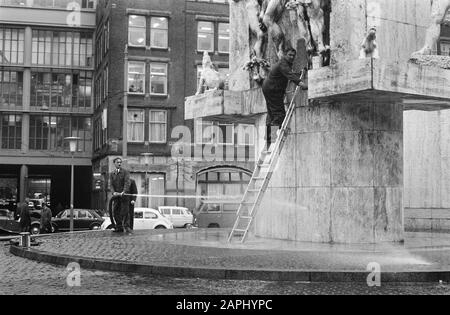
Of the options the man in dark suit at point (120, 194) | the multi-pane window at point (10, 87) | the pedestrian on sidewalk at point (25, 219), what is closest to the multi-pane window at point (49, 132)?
the multi-pane window at point (10, 87)

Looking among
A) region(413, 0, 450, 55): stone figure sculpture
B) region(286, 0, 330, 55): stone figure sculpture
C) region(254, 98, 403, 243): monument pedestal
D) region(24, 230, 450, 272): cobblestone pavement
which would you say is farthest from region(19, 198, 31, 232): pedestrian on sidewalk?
region(413, 0, 450, 55): stone figure sculpture

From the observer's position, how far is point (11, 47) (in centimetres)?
5697

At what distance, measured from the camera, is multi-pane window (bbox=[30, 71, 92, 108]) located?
5712 centimetres

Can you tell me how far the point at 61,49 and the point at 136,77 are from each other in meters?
12.0

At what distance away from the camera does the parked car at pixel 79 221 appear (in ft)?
119

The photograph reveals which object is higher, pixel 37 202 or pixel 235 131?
pixel 235 131

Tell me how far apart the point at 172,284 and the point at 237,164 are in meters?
40.1

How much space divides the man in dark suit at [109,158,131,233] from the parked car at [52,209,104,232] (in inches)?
752

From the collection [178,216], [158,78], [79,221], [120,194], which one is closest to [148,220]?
[178,216]

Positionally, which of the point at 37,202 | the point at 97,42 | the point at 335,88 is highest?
the point at 97,42

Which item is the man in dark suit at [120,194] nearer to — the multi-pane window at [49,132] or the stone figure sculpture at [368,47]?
the stone figure sculpture at [368,47]
